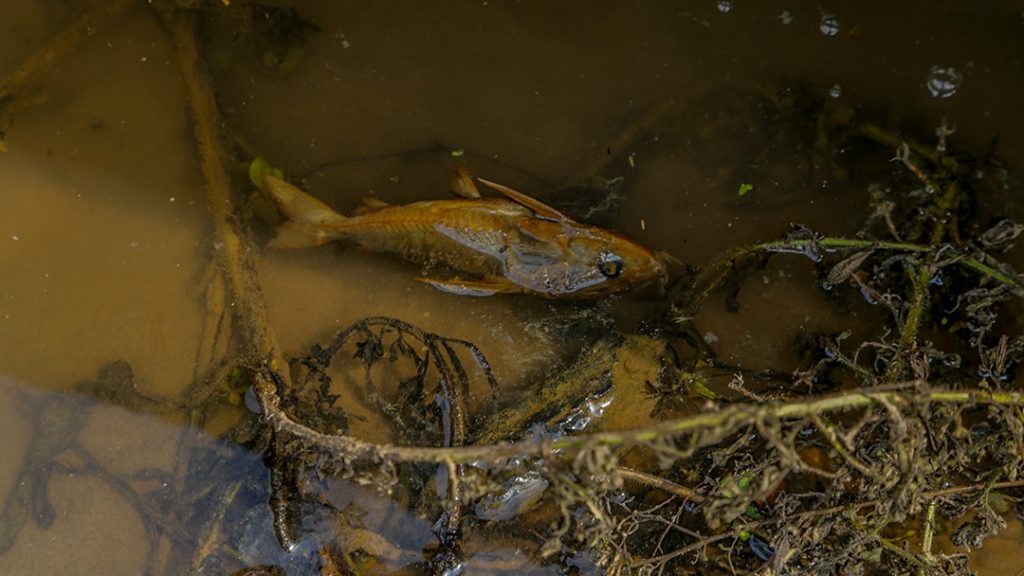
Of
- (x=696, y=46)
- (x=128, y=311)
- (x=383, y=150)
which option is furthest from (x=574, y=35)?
(x=128, y=311)

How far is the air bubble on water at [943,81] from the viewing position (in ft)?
12.2

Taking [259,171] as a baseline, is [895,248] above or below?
below

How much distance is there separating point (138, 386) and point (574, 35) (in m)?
2.96

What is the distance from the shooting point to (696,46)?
394 cm

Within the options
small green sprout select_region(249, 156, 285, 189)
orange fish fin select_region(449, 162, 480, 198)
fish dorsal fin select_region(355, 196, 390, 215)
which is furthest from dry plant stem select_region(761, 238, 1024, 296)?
small green sprout select_region(249, 156, 285, 189)

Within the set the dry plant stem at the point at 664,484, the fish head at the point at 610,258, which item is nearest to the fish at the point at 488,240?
the fish head at the point at 610,258

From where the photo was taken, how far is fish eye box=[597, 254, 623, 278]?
143 inches

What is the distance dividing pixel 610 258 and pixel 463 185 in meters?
0.86

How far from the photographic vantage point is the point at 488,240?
3.75 metres

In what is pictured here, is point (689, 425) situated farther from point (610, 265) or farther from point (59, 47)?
point (59, 47)

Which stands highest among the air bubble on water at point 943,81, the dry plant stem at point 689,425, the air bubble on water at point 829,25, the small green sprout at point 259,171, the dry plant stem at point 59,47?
the dry plant stem at point 59,47

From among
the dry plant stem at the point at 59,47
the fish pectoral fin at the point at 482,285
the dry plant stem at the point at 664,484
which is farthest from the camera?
the dry plant stem at the point at 59,47

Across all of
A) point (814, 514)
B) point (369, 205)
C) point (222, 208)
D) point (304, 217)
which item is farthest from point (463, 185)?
point (814, 514)

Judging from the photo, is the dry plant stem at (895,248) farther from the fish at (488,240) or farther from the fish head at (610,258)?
the fish at (488,240)
